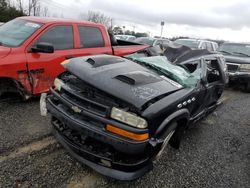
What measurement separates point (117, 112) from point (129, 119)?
0.14m

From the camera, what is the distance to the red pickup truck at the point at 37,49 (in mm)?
3719

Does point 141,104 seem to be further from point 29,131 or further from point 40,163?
point 29,131

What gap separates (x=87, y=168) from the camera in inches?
107

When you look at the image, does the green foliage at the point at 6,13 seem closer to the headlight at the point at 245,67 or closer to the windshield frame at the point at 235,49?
the windshield frame at the point at 235,49

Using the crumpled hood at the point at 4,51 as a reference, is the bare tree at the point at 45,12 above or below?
above

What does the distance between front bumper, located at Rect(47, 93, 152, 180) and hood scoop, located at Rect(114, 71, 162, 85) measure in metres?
0.63

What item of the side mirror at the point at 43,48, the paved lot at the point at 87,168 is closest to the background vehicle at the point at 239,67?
the paved lot at the point at 87,168

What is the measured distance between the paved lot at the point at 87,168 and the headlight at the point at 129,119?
2.85 ft

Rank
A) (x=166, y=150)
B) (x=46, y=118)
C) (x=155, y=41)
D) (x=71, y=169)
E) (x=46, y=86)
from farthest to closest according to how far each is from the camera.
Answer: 1. (x=155, y=41)
2. (x=46, y=86)
3. (x=46, y=118)
4. (x=166, y=150)
5. (x=71, y=169)

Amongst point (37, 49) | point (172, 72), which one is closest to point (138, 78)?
point (172, 72)

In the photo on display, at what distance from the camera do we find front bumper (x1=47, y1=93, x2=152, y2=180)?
2154mm

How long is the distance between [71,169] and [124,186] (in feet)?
2.29

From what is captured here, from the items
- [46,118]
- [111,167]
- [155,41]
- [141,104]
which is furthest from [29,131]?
[155,41]

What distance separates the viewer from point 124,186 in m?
2.52
